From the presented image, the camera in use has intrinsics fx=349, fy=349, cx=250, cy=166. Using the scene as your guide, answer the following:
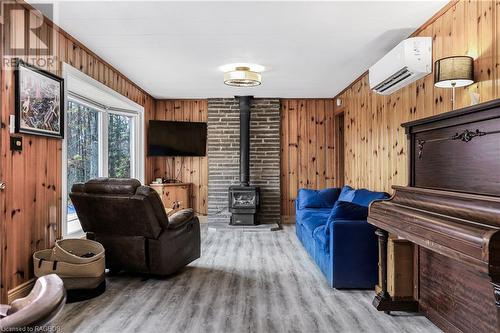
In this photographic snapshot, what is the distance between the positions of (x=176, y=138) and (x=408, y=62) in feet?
15.1

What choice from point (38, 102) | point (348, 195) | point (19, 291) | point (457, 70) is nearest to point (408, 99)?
point (457, 70)

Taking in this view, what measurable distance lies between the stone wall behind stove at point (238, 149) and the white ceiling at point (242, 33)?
5.49 feet

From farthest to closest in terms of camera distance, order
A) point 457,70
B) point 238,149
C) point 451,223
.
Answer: point 238,149 < point 457,70 < point 451,223

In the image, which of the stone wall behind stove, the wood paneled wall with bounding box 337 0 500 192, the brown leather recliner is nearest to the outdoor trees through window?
the brown leather recliner

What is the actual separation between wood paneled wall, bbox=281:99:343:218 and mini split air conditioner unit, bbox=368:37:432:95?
3312mm

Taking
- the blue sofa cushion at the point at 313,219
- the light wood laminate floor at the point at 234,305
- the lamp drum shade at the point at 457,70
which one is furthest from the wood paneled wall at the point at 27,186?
the lamp drum shade at the point at 457,70

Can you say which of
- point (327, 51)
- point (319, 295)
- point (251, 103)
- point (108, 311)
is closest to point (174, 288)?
point (108, 311)

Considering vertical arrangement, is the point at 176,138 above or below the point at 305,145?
above

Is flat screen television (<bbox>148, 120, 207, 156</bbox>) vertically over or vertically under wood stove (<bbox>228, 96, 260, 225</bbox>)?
over

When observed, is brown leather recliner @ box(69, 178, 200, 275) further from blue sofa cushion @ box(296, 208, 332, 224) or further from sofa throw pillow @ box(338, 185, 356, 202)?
sofa throw pillow @ box(338, 185, 356, 202)

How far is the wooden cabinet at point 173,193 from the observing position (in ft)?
20.2

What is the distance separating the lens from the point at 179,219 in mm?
3531

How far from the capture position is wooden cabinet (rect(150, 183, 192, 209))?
20.2 feet

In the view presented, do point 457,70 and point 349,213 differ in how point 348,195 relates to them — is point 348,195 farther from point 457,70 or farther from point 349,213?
point 457,70
